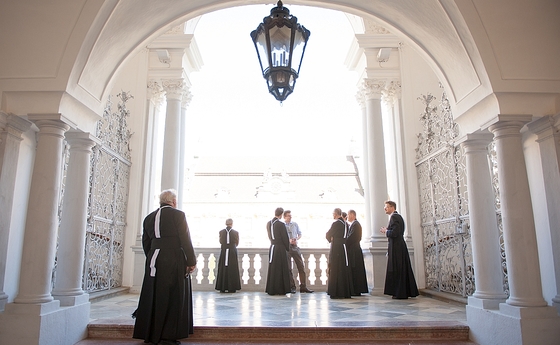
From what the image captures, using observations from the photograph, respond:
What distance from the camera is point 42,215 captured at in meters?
4.85

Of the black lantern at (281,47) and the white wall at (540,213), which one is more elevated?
the black lantern at (281,47)

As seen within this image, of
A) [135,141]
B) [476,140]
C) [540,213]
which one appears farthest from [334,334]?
[135,141]

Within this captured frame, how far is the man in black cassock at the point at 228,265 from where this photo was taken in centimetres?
962

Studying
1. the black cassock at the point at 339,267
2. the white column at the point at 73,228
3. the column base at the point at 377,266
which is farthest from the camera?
the column base at the point at 377,266

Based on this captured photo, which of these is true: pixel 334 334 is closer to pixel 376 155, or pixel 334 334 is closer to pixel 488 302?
pixel 488 302

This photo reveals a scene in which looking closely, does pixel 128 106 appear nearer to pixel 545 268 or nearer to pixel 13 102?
pixel 13 102

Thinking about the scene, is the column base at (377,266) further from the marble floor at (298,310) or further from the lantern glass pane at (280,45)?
the lantern glass pane at (280,45)

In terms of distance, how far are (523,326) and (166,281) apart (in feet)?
12.4

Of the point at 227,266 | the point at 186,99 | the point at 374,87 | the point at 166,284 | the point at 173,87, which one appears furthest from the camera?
the point at 186,99

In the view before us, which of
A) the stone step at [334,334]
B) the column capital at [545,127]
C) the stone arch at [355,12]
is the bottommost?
the stone step at [334,334]

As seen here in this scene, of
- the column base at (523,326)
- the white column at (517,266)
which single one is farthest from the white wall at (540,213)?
the column base at (523,326)

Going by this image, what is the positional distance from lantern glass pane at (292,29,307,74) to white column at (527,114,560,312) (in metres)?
2.92

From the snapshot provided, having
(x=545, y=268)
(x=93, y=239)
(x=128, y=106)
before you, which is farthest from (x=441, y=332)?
(x=128, y=106)

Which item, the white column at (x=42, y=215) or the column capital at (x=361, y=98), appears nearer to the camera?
the white column at (x=42, y=215)
